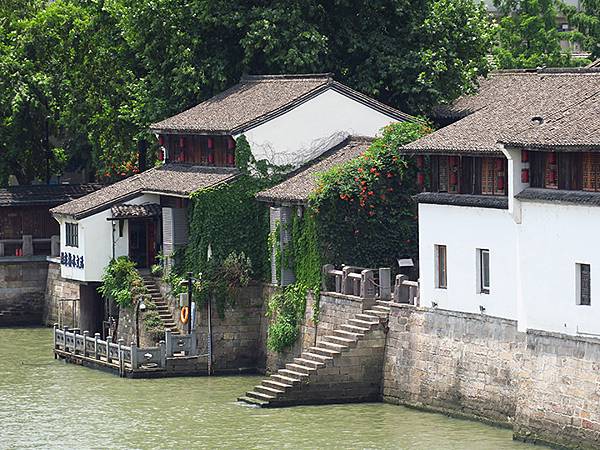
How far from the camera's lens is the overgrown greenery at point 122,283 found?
79.8 meters

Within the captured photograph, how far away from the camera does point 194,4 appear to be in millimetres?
87500

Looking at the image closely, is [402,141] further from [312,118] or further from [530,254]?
[530,254]

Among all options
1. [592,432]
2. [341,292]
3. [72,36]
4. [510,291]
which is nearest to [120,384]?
[341,292]

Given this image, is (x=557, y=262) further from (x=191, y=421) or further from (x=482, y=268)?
(x=191, y=421)

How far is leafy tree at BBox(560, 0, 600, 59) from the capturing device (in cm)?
10750

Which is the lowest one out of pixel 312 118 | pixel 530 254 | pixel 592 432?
pixel 592 432

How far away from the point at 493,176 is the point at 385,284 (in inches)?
296

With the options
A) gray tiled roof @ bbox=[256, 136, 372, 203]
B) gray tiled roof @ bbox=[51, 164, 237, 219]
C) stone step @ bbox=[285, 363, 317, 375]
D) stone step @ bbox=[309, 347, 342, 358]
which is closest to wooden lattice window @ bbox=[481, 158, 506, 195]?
stone step @ bbox=[309, 347, 342, 358]

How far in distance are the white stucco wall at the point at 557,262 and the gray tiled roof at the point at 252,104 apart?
18.3 m

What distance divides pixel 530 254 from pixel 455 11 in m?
29.7

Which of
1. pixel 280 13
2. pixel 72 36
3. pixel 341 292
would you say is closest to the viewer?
pixel 341 292

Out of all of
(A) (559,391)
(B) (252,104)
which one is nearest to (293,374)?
(A) (559,391)

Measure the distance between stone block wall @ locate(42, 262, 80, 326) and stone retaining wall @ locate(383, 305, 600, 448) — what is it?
83.4 feet

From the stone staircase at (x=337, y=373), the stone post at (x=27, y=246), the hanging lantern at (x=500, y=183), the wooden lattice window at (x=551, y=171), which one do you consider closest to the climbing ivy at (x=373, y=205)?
the stone staircase at (x=337, y=373)
